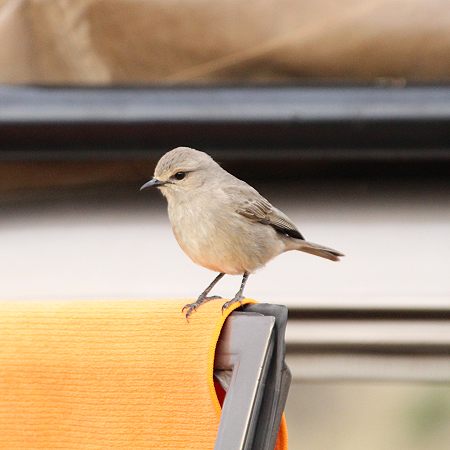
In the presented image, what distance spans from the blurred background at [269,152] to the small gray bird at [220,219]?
45 millimetres

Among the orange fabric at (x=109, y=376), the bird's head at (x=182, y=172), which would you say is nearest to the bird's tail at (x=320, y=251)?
the bird's head at (x=182, y=172)

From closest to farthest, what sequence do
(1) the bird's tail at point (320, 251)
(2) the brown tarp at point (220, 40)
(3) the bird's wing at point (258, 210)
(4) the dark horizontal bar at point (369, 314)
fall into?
1. (4) the dark horizontal bar at point (369, 314)
2. (1) the bird's tail at point (320, 251)
3. (3) the bird's wing at point (258, 210)
4. (2) the brown tarp at point (220, 40)

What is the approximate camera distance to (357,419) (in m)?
2.59

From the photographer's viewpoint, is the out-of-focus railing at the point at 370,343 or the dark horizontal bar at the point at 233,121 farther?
the dark horizontal bar at the point at 233,121

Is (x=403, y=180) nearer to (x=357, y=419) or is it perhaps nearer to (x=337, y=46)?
(x=337, y=46)

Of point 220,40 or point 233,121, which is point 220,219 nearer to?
point 233,121

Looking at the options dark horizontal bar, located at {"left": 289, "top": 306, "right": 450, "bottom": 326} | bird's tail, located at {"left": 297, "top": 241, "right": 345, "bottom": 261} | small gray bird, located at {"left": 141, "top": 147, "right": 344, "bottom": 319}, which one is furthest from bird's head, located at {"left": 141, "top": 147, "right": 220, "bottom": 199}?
dark horizontal bar, located at {"left": 289, "top": 306, "right": 450, "bottom": 326}

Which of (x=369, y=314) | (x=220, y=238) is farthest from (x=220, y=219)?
(x=369, y=314)

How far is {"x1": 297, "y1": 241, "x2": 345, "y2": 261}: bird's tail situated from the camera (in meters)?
1.99

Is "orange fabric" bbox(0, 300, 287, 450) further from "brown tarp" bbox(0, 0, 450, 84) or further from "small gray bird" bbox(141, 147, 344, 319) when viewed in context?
"brown tarp" bbox(0, 0, 450, 84)

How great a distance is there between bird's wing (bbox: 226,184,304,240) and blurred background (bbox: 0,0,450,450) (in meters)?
0.04

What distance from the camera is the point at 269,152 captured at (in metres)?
2.12

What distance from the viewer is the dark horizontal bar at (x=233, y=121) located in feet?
6.83

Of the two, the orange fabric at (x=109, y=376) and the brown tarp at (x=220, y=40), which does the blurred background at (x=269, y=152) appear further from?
the orange fabric at (x=109, y=376)
